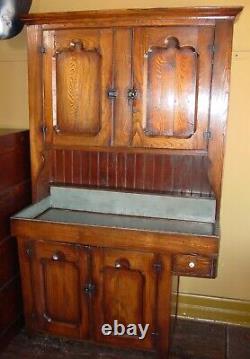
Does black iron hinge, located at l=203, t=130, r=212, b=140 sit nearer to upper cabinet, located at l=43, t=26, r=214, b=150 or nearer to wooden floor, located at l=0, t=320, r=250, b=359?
upper cabinet, located at l=43, t=26, r=214, b=150

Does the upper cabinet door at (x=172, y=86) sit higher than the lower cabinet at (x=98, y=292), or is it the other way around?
Result: the upper cabinet door at (x=172, y=86)

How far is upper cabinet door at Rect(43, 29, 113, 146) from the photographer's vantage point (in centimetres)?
197

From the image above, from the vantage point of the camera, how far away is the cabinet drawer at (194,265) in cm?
187

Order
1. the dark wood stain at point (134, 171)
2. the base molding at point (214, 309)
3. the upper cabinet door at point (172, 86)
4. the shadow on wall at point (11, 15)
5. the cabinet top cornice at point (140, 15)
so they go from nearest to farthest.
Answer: the cabinet top cornice at point (140, 15) < the upper cabinet door at point (172, 86) < the shadow on wall at point (11, 15) < the dark wood stain at point (134, 171) < the base molding at point (214, 309)

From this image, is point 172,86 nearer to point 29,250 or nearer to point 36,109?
point 36,109

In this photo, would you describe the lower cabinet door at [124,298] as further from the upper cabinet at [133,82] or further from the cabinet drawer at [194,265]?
the upper cabinet at [133,82]

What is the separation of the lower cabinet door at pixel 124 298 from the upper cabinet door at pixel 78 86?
65 cm

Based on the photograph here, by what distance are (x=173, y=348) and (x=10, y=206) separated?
4.27 feet

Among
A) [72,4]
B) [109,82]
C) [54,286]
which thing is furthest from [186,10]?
[54,286]

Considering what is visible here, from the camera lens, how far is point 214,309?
2496 mm

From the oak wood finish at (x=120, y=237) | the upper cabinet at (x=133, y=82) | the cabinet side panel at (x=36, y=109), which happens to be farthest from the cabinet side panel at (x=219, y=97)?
the cabinet side panel at (x=36, y=109)

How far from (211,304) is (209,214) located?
2.44ft

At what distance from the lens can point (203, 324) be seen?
8.09 feet

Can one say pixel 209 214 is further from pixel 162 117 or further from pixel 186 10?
pixel 186 10
